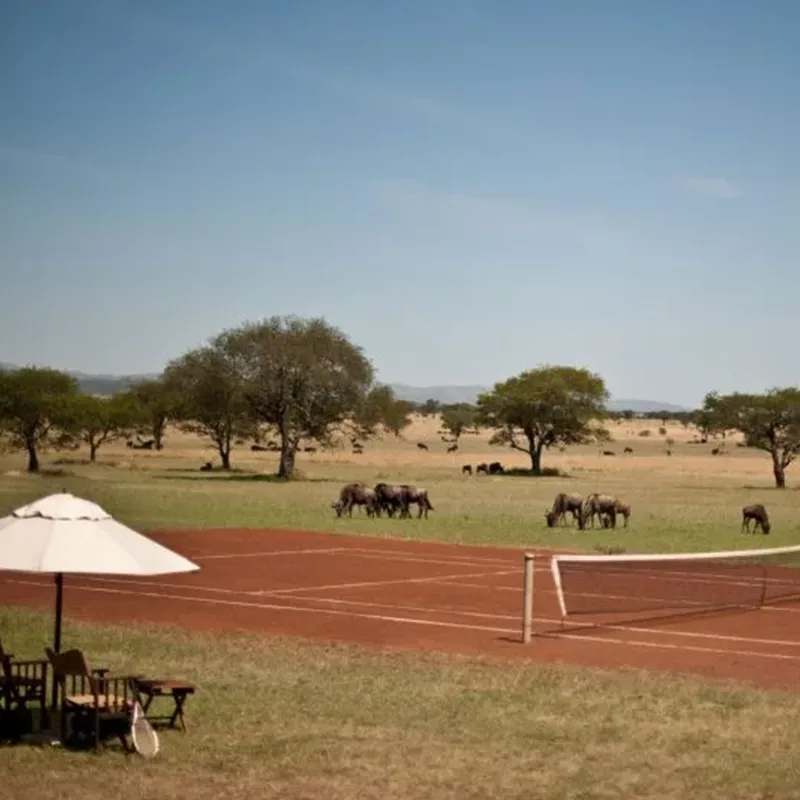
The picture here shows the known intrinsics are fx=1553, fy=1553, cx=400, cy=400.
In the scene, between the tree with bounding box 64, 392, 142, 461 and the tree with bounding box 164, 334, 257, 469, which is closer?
the tree with bounding box 164, 334, 257, 469

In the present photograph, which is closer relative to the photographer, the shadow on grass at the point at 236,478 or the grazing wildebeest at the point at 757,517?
the grazing wildebeest at the point at 757,517

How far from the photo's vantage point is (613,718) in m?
17.2

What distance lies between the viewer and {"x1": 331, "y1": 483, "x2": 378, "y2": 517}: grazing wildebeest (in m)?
56.0

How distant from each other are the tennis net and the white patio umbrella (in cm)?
1191

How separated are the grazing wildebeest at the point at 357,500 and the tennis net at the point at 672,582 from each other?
60.5 ft

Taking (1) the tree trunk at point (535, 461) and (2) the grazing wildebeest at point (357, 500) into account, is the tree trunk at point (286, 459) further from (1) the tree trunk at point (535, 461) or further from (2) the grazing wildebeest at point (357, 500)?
(2) the grazing wildebeest at point (357, 500)

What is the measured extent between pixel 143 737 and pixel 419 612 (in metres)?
13.7

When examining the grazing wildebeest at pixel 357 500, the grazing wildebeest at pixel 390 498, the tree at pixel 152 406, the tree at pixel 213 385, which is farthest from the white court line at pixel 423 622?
the tree at pixel 152 406

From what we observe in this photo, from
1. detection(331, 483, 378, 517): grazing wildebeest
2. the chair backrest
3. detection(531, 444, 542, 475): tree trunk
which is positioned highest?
detection(531, 444, 542, 475): tree trunk

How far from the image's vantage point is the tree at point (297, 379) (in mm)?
87875

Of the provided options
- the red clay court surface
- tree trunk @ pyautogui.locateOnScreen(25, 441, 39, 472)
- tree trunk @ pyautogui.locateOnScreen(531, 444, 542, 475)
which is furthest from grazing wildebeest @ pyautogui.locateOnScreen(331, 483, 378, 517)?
tree trunk @ pyautogui.locateOnScreen(531, 444, 542, 475)

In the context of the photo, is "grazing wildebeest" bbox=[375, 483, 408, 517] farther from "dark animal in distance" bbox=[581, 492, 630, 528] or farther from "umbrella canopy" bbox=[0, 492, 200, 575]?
"umbrella canopy" bbox=[0, 492, 200, 575]

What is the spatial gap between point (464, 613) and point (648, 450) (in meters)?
135

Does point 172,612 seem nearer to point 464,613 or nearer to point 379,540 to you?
point 464,613
